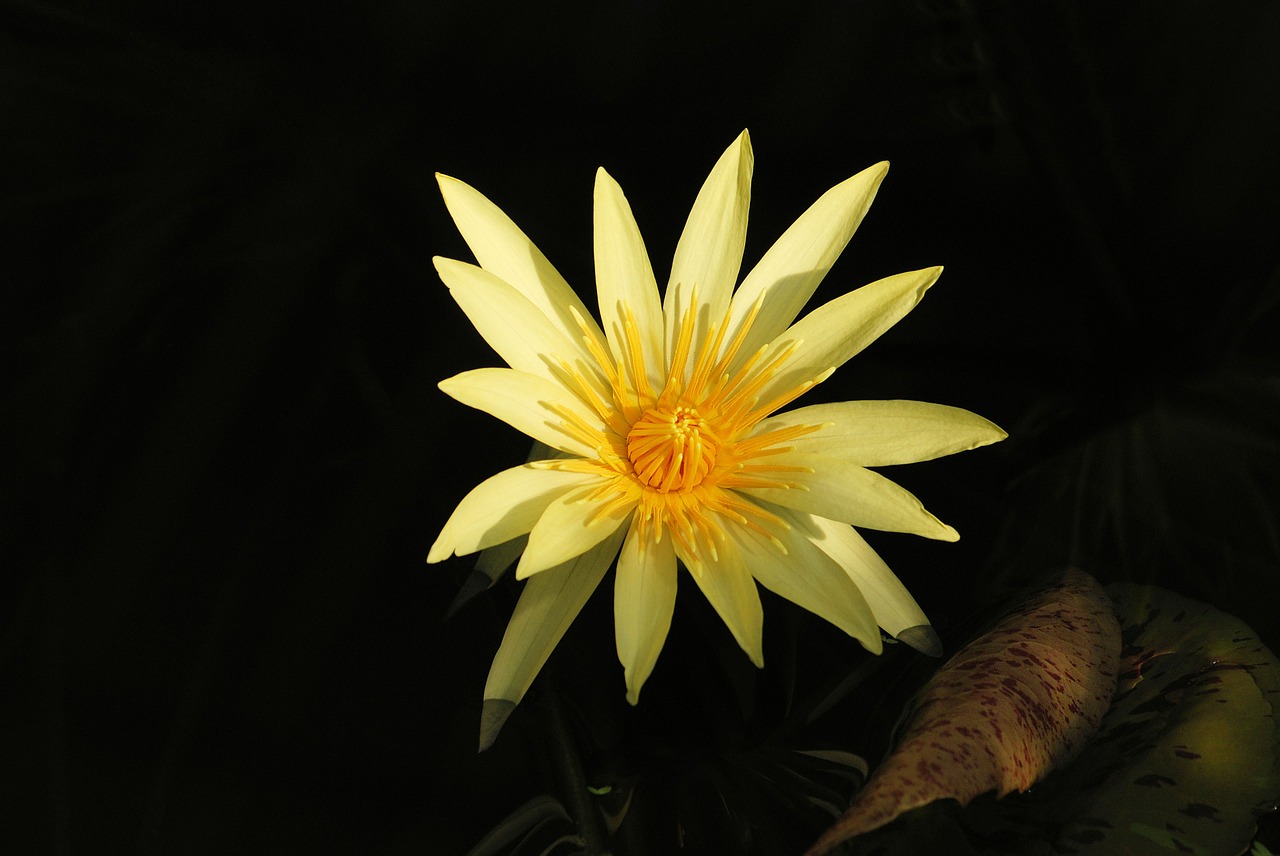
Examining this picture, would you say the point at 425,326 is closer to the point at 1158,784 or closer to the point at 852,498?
the point at 852,498

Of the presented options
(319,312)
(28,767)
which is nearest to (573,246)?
(319,312)

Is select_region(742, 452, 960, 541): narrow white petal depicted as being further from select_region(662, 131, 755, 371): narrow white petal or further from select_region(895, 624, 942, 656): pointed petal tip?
select_region(662, 131, 755, 371): narrow white petal

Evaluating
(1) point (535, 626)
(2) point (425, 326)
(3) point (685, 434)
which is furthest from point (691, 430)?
(2) point (425, 326)

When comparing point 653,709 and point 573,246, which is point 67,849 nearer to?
point 653,709

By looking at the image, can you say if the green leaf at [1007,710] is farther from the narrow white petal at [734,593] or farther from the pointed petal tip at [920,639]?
the narrow white petal at [734,593]

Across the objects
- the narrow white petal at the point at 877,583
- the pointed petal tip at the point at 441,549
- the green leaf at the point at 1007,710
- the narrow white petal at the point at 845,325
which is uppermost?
the narrow white petal at the point at 845,325

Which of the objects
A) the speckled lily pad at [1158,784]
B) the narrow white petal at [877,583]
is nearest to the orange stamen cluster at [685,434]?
the narrow white petal at [877,583]

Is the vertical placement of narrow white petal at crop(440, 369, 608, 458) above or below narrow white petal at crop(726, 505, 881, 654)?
above

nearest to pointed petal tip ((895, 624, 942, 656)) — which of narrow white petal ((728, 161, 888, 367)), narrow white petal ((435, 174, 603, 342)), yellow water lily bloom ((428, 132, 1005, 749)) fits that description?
yellow water lily bloom ((428, 132, 1005, 749))
